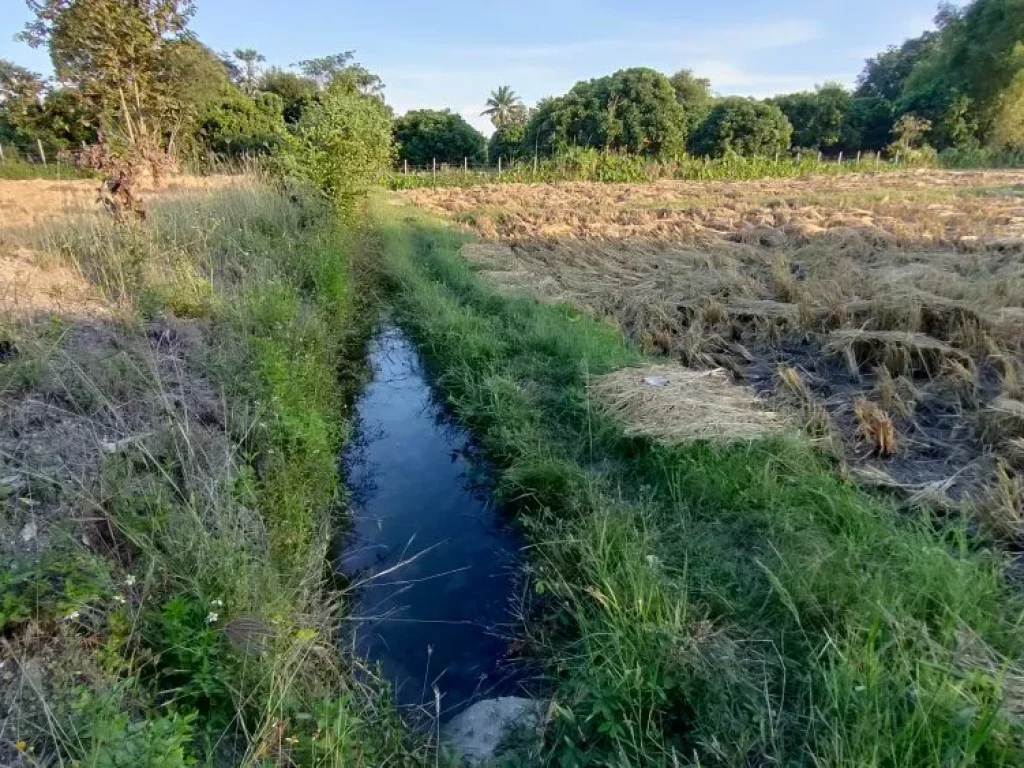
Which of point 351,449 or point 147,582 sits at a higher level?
point 147,582

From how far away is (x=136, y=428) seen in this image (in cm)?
321

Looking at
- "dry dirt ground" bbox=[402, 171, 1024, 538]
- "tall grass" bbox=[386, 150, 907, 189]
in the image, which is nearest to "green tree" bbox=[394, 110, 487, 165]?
"tall grass" bbox=[386, 150, 907, 189]

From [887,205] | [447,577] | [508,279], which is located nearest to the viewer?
[447,577]

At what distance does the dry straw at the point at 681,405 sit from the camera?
11.9 ft

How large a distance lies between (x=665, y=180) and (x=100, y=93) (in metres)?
25.3

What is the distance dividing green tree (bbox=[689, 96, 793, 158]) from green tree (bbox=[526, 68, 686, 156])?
204cm

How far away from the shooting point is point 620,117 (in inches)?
1259

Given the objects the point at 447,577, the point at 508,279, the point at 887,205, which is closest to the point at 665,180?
the point at 887,205

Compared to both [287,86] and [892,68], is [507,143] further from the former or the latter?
[892,68]

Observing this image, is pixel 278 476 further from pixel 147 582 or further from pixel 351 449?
pixel 351 449

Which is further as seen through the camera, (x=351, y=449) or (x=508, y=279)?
(x=508, y=279)

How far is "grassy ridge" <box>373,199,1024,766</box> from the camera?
6.01ft

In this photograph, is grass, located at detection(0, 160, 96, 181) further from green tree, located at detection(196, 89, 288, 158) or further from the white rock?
the white rock

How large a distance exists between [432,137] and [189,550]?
40.1 meters
